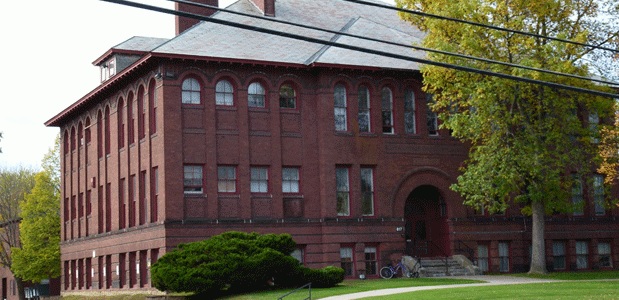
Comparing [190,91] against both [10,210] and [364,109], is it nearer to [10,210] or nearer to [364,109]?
[364,109]

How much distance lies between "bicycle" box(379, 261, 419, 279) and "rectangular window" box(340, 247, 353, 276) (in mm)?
1421

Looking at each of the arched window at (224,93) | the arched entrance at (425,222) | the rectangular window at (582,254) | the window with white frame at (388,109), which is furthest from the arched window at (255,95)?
the rectangular window at (582,254)

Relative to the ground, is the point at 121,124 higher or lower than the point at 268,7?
lower

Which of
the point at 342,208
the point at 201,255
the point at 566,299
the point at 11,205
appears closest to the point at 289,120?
the point at 342,208

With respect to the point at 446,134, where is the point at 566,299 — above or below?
below

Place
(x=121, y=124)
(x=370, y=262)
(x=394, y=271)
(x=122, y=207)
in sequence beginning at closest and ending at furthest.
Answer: (x=394, y=271) → (x=370, y=262) → (x=122, y=207) → (x=121, y=124)

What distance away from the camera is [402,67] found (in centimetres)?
4481

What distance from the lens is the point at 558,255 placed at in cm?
4941

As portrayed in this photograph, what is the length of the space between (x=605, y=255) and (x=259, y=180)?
792 inches

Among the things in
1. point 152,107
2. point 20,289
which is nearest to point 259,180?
point 152,107

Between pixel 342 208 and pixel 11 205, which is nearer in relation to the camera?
pixel 342 208

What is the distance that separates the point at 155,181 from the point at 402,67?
12.5 meters

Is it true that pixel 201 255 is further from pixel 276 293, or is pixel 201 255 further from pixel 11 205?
pixel 11 205

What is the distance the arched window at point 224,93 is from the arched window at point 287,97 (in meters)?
2.39
